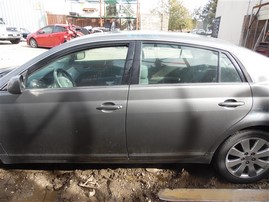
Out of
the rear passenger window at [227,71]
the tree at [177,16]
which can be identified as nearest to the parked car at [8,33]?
the rear passenger window at [227,71]

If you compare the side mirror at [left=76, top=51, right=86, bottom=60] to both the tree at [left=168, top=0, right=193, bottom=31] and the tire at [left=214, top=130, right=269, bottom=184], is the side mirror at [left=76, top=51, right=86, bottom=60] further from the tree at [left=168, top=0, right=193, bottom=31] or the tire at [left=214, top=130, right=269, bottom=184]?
the tree at [left=168, top=0, right=193, bottom=31]

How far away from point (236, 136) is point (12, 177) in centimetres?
241

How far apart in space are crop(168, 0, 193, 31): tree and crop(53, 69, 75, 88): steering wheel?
44.1 m

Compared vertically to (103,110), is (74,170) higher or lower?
lower

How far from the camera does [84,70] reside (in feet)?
8.39

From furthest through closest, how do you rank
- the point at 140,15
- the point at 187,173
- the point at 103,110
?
the point at 140,15 → the point at 187,173 → the point at 103,110

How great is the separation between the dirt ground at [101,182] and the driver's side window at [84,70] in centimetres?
104

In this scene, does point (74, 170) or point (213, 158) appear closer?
point (213, 158)

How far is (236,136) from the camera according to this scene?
242 cm

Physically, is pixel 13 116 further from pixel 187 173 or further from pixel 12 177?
pixel 187 173

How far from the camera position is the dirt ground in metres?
2.48

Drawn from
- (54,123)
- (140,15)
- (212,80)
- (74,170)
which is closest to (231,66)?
(212,80)

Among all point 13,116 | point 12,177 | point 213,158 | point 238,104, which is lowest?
point 12,177

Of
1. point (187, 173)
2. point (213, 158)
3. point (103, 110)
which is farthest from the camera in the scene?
point (187, 173)
